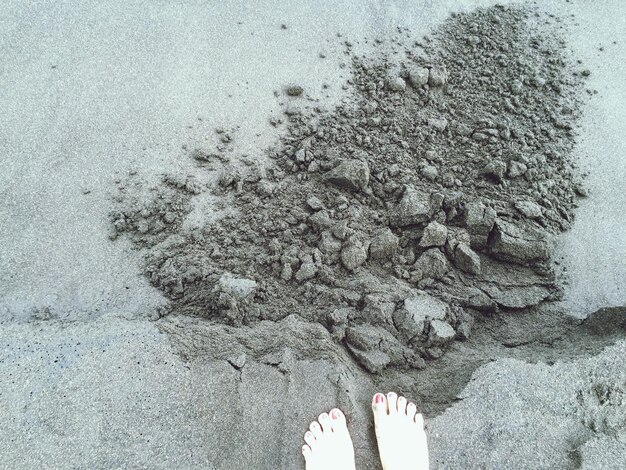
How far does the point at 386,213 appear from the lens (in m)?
2.45

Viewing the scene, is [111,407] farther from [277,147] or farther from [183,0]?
[183,0]

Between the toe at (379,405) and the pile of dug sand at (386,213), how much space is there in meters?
0.12

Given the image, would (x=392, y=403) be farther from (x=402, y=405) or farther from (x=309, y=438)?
(x=309, y=438)

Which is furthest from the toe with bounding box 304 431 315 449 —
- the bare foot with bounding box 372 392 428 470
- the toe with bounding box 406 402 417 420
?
the toe with bounding box 406 402 417 420

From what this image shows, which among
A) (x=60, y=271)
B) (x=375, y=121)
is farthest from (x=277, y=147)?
(x=60, y=271)

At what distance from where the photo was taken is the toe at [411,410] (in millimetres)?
1950

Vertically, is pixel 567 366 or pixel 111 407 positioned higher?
pixel 567 366

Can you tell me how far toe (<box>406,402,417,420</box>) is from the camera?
1950 millimetres

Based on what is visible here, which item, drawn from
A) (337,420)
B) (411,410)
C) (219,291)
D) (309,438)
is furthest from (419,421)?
(219,291)

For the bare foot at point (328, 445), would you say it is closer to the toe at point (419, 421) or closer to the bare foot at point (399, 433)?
the bare foot at point (399, 433)

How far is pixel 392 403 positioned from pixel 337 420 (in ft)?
0.79

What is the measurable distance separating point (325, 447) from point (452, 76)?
230 cm

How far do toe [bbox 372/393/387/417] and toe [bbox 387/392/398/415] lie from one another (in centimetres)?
2

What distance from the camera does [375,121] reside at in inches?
108
